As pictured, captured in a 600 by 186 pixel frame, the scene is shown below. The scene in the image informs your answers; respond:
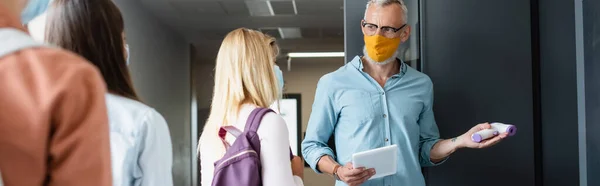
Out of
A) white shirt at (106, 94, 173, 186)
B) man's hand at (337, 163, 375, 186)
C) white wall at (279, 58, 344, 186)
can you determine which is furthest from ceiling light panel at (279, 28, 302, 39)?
white shirt at (106, 94, 173, 186)

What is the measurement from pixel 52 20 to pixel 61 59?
73cm

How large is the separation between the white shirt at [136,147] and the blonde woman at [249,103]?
1.68 ft

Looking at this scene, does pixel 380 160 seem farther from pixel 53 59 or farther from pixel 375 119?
pixel 53 59

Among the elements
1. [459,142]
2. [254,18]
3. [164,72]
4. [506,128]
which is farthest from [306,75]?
[506,128]

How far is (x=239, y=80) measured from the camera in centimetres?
195

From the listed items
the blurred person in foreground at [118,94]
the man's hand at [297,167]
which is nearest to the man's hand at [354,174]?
the man's hand at [297,167]

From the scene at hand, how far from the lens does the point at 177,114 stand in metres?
9.01

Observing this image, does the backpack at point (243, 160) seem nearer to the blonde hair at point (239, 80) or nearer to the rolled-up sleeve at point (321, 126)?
the blonde hair at point (239, 80)

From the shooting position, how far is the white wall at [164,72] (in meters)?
6.30

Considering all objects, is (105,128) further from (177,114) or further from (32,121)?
(177,114)

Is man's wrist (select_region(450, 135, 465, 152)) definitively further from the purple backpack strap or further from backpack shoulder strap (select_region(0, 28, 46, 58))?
backpack shoulder strap (select_region(0, 28, 46, 58))

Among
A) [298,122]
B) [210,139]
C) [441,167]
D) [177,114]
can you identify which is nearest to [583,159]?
[441,167]

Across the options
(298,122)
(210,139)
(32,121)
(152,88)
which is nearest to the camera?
(32,121)

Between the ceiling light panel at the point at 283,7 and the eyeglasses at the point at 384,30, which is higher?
the ceiling light panel at the point at 283,7
